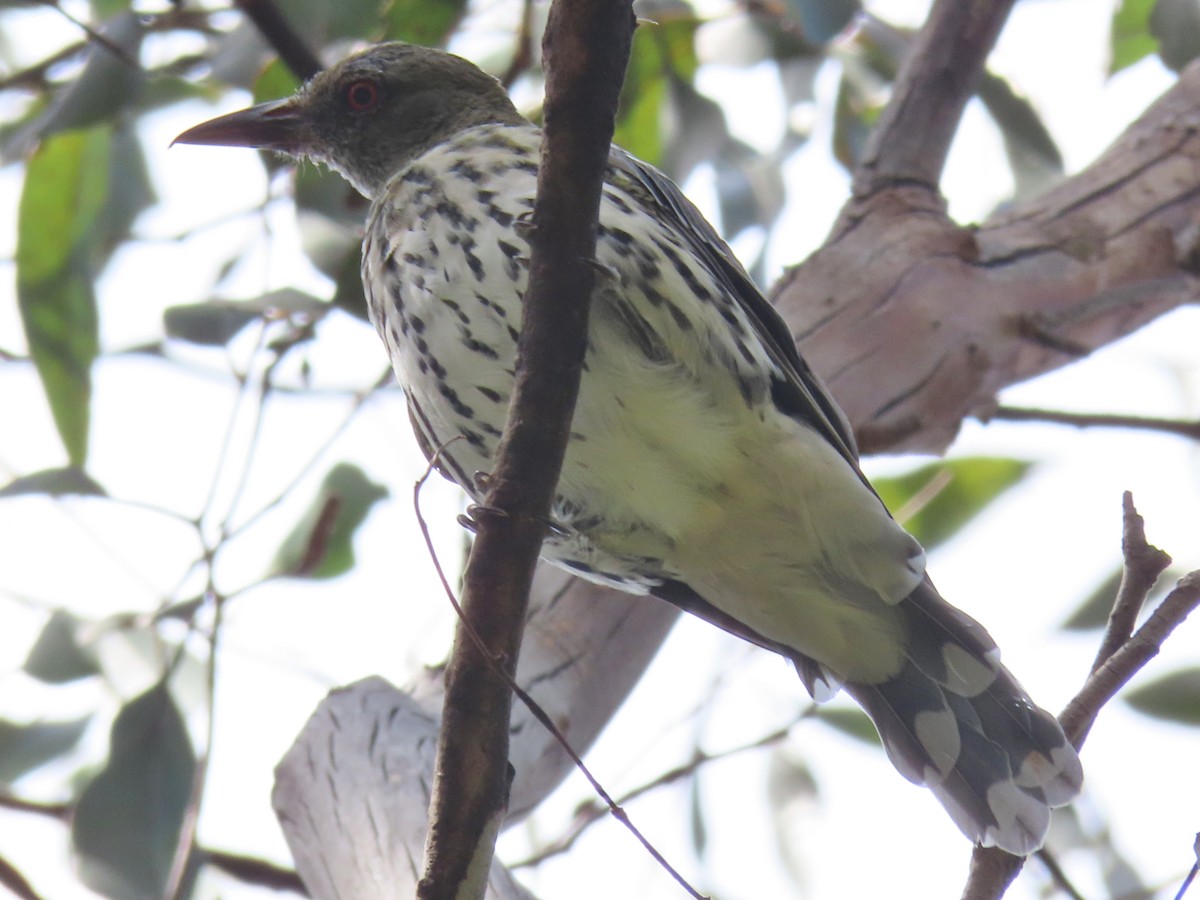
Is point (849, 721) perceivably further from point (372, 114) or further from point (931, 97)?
point (372, 114)

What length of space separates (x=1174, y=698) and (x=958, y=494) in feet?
2.98

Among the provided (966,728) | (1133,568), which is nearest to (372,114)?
(966,728)

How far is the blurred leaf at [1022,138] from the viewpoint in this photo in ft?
14.3

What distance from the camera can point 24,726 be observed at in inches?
161

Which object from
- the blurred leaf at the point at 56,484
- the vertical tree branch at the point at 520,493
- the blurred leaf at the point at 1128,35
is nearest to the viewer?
the vertical tree branch at the point at 520,493

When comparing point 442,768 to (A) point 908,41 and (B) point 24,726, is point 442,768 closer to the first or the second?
(B) point 24,726

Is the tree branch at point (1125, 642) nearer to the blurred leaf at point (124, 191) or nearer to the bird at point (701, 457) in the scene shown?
the bird at point (701, 457)

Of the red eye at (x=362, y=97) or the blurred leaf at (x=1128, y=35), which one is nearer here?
the red eye at (x=362, y=97)

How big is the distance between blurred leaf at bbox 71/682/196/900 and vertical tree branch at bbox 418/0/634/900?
1.45 metres

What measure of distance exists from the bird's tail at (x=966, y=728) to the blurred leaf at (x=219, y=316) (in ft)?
5.63

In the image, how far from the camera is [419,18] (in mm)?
Answer: 4062

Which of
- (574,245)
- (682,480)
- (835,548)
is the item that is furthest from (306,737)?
(574,245)

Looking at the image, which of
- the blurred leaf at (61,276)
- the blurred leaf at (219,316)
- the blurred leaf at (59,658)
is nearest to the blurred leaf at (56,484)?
the blurred leaf at (61,276)

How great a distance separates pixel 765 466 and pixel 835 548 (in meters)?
0.26
